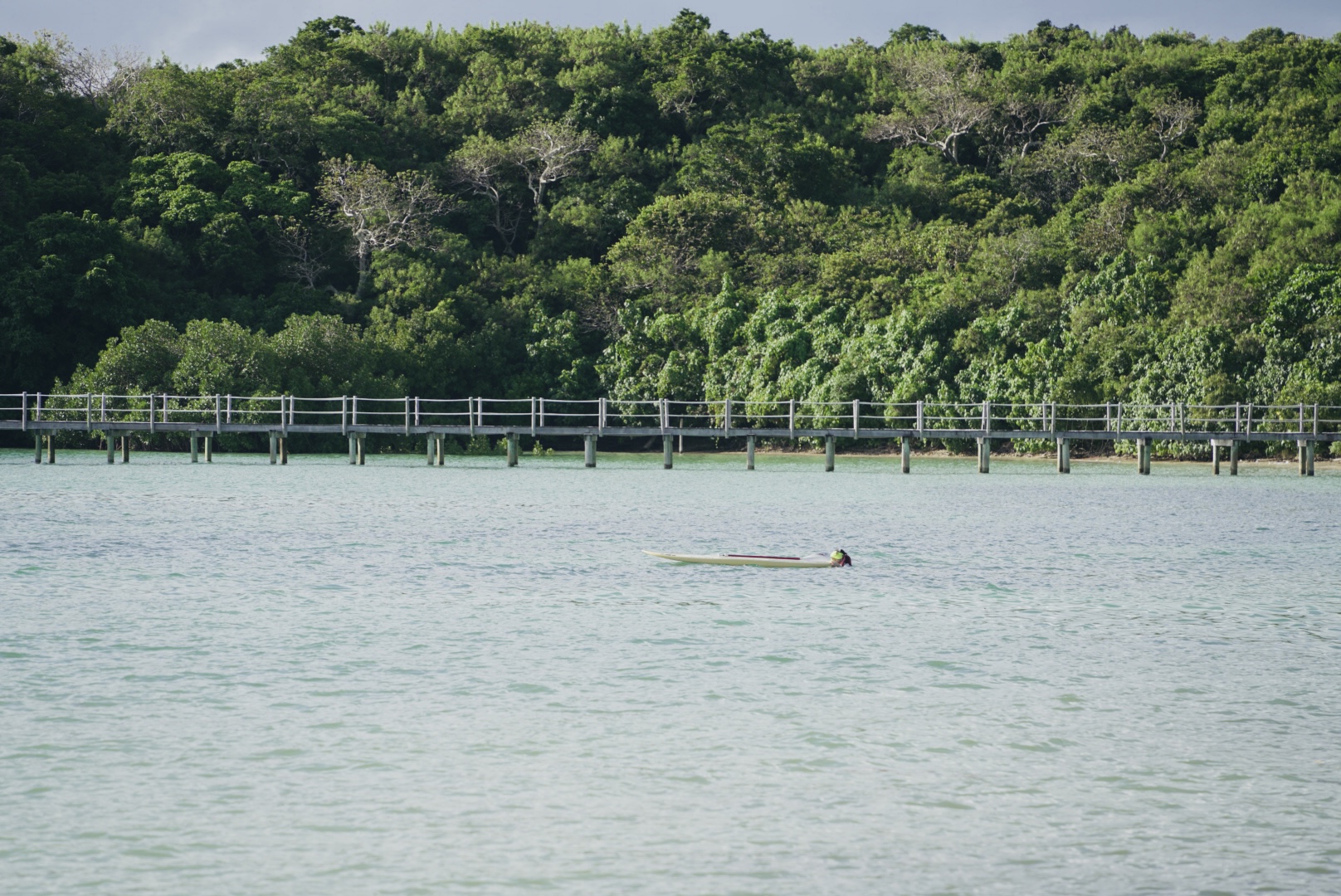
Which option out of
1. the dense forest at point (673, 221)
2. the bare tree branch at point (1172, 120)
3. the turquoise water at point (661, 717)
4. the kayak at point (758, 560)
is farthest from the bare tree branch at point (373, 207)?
the kayak at point (758, 560)

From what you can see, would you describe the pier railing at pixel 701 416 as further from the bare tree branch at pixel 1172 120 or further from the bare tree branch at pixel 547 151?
the bare tree branch at pixel 1172 120

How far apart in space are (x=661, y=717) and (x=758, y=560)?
25.5 feet

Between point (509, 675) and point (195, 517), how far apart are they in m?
14.8

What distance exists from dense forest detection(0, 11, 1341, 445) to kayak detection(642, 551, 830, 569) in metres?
30.0

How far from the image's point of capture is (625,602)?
15469 mm

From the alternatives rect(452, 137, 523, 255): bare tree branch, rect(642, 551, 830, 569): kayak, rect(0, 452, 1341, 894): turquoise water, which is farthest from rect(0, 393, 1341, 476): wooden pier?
rect(642, 551, 830, 569): kayak

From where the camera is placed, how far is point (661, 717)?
33.2 ft

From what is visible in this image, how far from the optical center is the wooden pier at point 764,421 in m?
39.6

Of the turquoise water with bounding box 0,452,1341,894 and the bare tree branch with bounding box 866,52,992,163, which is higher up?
the bare tree branch with bounding box 866,52,992,163

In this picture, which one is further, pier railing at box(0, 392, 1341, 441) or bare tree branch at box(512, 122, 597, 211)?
bare tree branch at box(512, 122, 597, 211)

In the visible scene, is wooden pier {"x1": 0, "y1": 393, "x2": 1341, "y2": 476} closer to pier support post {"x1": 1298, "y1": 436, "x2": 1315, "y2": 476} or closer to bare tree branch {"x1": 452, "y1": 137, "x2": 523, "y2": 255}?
pier support post {"x1": 1298, "y1": 436, "x2": 1315, "y2": 476}

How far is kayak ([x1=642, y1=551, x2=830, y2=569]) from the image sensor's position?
17.8 meters

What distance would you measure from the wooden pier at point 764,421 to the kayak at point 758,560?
19.9 m

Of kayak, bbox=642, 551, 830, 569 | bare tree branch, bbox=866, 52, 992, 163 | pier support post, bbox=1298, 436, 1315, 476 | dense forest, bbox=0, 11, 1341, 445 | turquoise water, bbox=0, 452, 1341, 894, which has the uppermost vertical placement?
bare tree branch, bbox=866, 52, 992, 163
